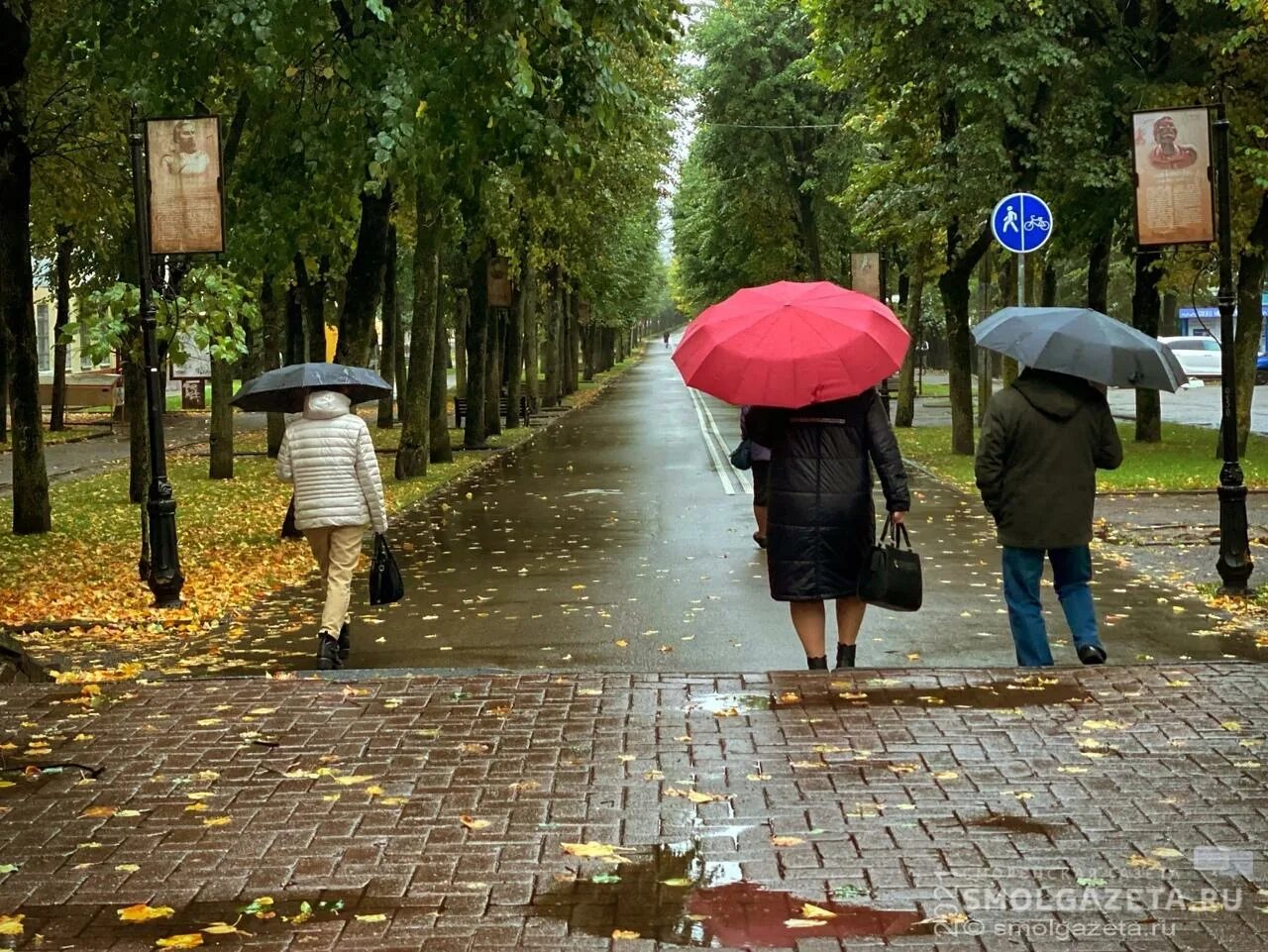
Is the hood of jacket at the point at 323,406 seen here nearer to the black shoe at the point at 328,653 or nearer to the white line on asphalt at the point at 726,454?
the black shoe at the point at 328,653

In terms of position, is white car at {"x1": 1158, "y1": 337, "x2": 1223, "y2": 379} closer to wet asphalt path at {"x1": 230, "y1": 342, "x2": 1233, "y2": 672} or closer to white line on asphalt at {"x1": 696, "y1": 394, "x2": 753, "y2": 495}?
white line on asphalt at {"x1": 696, "y1": 394, "x2": 753, "y2": 495}

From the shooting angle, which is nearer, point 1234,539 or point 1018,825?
point 1018,825

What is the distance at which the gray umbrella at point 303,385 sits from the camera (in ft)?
31.3

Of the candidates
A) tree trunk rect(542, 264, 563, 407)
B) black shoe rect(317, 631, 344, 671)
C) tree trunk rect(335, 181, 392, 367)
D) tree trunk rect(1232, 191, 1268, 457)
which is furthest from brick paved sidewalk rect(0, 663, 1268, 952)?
tree trunk rect(542, 264, 563, 407)

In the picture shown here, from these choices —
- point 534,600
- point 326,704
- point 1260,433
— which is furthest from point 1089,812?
point 1260,433

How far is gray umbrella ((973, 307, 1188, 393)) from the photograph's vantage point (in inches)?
311

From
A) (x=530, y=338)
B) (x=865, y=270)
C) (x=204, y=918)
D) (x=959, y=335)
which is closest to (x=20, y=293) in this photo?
(x=204, y=918)

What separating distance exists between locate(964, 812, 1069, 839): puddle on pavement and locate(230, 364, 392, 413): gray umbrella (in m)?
5.07

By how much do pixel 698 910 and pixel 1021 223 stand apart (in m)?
14.6

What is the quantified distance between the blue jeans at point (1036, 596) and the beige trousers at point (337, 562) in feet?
12.3

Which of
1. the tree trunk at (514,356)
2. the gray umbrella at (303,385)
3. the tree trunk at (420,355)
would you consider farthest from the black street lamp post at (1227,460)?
the tree trunk at (514,356)

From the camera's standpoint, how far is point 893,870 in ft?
→ 16.9

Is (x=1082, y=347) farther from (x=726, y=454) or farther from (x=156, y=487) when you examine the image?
(x=726, y=454)

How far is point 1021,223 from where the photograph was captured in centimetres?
1823
